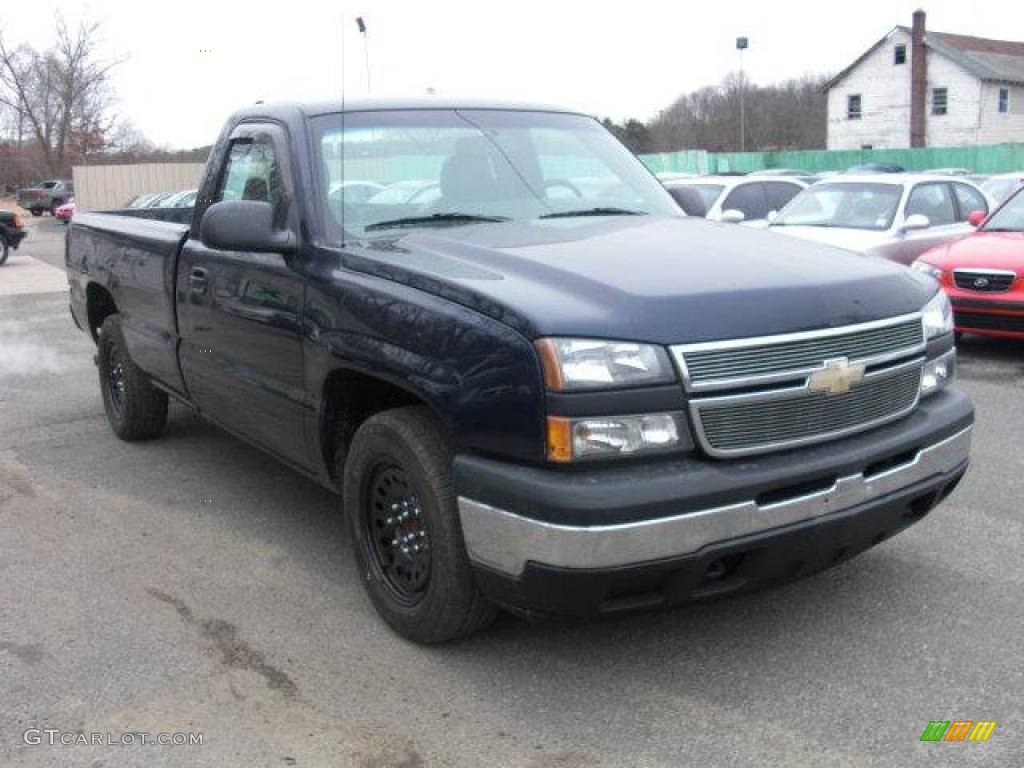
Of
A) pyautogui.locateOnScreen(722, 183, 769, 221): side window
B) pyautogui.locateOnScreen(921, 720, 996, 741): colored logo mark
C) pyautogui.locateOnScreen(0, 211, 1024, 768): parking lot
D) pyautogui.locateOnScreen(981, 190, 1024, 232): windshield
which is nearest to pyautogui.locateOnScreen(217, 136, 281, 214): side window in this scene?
pyautogui.locateOnScreen(0, 211, 1024, 768): parking lot

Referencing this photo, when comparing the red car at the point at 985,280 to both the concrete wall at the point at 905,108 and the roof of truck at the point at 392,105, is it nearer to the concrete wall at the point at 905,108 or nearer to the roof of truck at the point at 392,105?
the roof of truck at the point at 392,105

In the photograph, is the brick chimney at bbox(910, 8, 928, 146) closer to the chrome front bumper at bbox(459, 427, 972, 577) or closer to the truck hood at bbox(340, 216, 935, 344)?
the truck hood at bbox(340, 216, 935, 344)

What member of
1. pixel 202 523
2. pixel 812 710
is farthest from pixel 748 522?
pixel 202 523

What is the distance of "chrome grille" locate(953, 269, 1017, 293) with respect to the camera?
8469mm

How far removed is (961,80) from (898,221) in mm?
49929

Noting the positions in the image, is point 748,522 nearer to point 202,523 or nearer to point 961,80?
point 202,523

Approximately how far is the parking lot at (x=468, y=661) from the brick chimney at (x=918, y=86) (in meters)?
52.0

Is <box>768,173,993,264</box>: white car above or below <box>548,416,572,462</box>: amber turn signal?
A: above

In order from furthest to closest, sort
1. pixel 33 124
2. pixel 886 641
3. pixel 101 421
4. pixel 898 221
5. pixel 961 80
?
pixel 33 124
pixel 961 80
pixel 898 221
pixel 101 421
pixel 886 641

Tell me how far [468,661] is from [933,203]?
9.45m

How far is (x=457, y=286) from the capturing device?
3.20 metres

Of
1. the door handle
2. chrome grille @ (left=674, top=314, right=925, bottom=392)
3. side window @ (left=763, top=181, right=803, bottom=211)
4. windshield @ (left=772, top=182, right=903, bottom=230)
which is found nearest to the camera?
chrome grille @ (left=674, top=314, right=925, bottom=392)

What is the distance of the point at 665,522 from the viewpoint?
2.87 meters

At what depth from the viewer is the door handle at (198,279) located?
478cm
